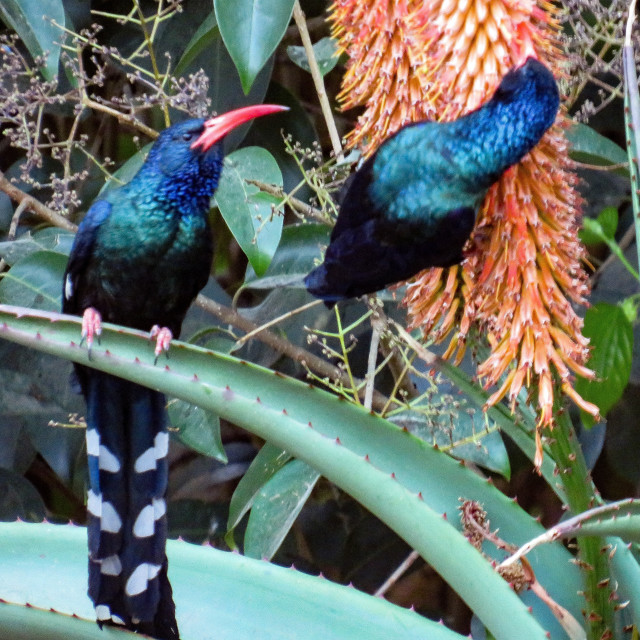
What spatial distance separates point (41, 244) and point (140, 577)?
24.4 inches

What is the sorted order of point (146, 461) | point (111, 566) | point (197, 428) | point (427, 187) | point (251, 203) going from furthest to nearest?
point (197, 428)
point (251, 203)
point (146, 461)
point (111, 566)
point (427, 187)

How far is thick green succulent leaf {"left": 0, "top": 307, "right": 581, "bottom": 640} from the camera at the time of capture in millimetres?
690

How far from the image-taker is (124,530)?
102 cm

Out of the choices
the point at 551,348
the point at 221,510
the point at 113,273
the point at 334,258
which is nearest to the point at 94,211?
the point at 113,273

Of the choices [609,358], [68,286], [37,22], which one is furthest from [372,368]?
[37,22]

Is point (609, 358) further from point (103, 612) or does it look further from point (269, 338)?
point (103, 612)

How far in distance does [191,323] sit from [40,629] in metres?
0.91

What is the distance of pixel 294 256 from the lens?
1352mm

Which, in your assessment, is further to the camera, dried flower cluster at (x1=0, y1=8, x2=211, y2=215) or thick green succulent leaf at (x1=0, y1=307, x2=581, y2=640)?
dried flower cluster at (x1=0, y1=8, x2=211, y2=215)

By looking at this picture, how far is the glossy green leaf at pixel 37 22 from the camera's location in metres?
1.24

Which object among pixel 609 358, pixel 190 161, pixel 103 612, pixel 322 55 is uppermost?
pixel 322 55

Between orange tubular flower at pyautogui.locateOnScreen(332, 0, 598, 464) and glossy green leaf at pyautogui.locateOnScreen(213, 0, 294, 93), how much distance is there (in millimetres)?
265

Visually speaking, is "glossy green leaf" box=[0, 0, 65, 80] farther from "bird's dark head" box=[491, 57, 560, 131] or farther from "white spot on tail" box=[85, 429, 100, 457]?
"bird's dark head" box=[491, 57, 560, 131]

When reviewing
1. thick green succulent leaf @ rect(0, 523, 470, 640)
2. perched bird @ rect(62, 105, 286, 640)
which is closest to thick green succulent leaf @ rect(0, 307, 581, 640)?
thick green succulent leaf @ rect(0, 523, 470, 640)
